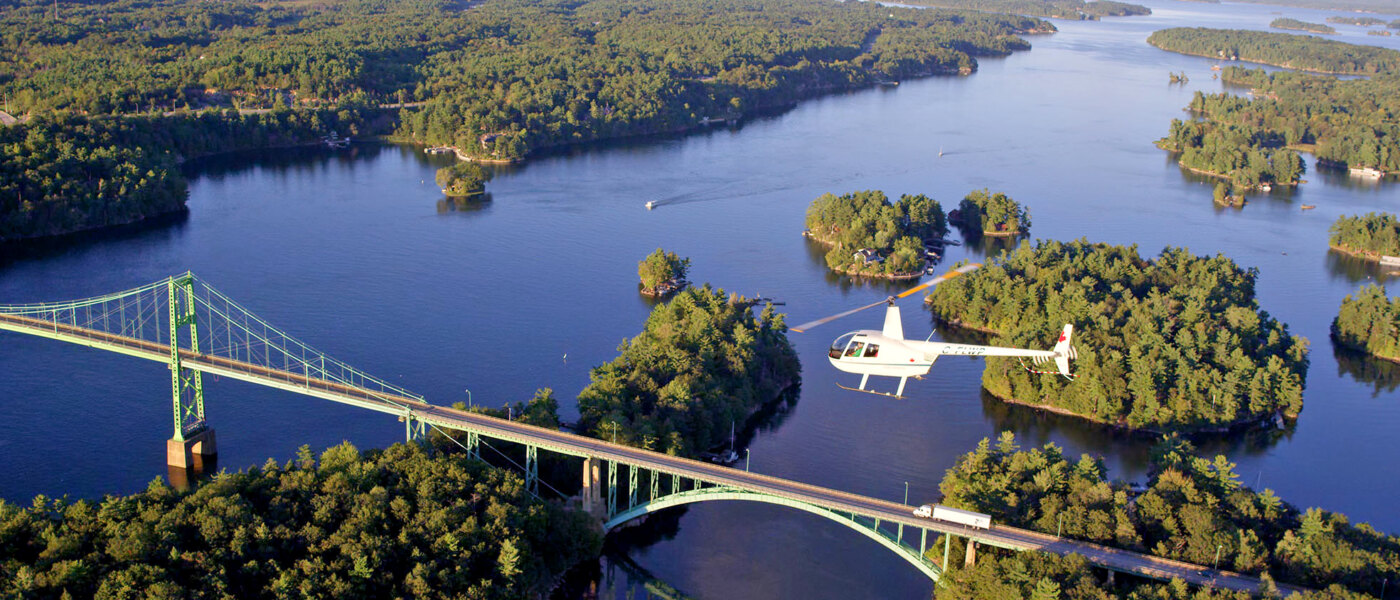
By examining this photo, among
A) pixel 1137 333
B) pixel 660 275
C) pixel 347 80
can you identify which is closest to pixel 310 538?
pixel 660 275

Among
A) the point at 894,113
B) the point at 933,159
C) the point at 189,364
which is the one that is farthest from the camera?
the point at 894,113

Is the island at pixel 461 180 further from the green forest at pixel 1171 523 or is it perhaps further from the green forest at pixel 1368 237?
the green forest at pixel 1368 237

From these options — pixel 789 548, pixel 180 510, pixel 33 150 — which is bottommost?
pixel 789 548

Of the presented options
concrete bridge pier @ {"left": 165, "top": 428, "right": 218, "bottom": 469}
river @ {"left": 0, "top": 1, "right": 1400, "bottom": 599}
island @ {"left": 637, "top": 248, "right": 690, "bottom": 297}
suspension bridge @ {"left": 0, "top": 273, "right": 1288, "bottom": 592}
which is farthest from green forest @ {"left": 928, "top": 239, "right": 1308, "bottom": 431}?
concrete bridge pier @ {"left": 165, "top": 428, "right": 218, "bottom": 469}

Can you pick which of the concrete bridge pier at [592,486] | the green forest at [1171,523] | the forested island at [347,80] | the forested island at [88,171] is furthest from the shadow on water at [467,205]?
the green forest at [1171,523]

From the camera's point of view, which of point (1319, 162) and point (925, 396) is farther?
point (1319, 162)

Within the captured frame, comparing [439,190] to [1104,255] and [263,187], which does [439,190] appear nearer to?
[263,187]

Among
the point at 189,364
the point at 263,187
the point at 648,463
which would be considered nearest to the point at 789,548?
the point at 648,463

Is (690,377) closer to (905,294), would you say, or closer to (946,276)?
(905,294)
